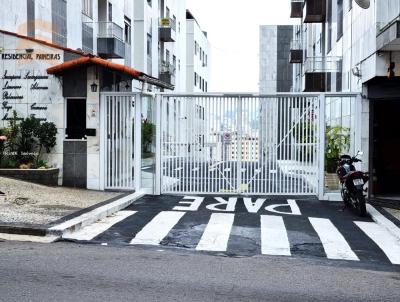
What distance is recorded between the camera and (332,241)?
385 inches

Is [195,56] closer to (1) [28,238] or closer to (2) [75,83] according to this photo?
(2) [75,83]

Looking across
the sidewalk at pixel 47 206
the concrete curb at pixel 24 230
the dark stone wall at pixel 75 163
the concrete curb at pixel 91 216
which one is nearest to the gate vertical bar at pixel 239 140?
the concrete curb at pixel 91 216

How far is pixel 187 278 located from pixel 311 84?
62.4ft

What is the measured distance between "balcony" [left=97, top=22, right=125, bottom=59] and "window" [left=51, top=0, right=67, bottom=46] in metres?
4.20

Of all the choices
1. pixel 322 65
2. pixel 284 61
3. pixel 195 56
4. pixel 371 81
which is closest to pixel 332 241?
pixel 371 81

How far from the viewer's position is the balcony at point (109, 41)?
28547mm

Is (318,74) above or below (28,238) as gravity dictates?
above

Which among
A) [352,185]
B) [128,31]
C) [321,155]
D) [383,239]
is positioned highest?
[128,31]

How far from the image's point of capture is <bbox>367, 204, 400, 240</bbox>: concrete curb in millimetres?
10760

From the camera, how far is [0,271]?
6.61m

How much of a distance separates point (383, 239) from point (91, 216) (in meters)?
5.11

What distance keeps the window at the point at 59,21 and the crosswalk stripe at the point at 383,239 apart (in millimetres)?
15473

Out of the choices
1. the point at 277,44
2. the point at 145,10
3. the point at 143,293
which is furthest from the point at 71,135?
the point at 277,44

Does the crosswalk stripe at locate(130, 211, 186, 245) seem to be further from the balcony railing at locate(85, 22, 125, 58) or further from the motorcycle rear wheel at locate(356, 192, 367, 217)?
the balcony railing at locate(85, 22, 125, 58)
